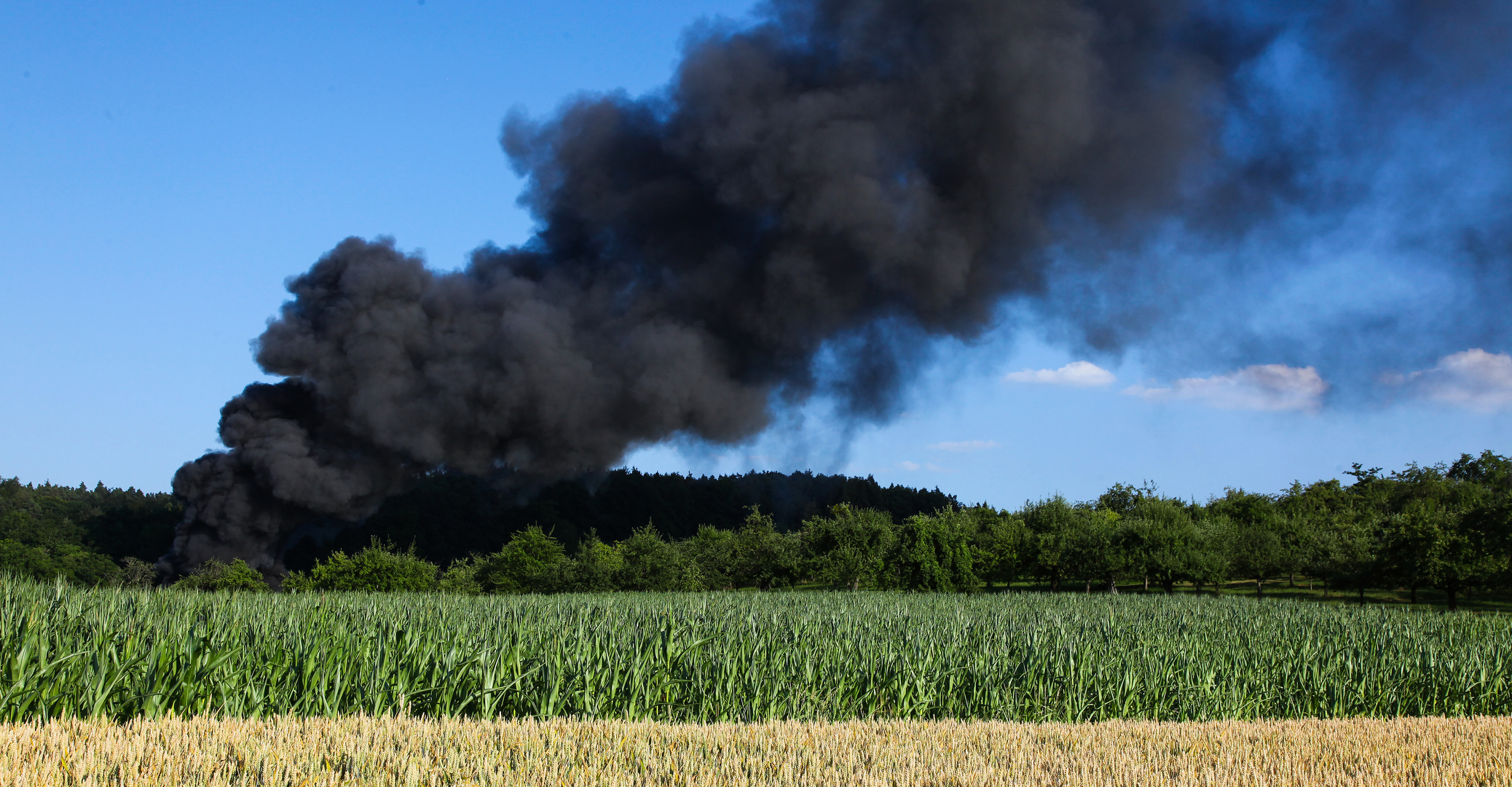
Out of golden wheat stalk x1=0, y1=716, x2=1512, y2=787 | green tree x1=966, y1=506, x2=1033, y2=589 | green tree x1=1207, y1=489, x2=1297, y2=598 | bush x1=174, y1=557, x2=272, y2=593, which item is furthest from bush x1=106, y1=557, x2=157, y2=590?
green tree x1=1207, y1=489, x2=1297, y2=598

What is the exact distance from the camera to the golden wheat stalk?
13.6 ft

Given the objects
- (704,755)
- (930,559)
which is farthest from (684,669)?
(930,559)

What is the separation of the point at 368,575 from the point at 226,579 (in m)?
3.58

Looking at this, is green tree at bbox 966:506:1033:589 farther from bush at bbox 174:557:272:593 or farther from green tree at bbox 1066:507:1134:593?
bush at bbox 174:557:272:593

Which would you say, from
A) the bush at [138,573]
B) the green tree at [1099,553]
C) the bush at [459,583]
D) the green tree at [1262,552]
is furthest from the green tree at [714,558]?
the green tree at [1262,552]

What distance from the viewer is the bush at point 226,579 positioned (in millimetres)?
23562

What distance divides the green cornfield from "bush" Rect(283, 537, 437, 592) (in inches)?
521

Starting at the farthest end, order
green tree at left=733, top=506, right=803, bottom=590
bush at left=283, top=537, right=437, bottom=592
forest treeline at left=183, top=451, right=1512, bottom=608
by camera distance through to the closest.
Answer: green tree at left=733, top=506, right=803, bottom=590
forest treeline at left=183, top=451, right=1512, bottom=608
bush at left=283, top=537, right=437, bottom=592

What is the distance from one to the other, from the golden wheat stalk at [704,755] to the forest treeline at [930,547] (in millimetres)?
21378

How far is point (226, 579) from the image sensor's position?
23.7 meters

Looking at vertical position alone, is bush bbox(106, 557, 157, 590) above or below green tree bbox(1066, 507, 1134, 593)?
below

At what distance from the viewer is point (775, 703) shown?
7.28 meters

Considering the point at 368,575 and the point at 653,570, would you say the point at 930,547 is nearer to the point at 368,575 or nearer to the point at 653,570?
the point at 653,570

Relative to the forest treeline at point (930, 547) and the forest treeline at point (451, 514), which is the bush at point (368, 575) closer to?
the forest treeline at point (930, 547)
